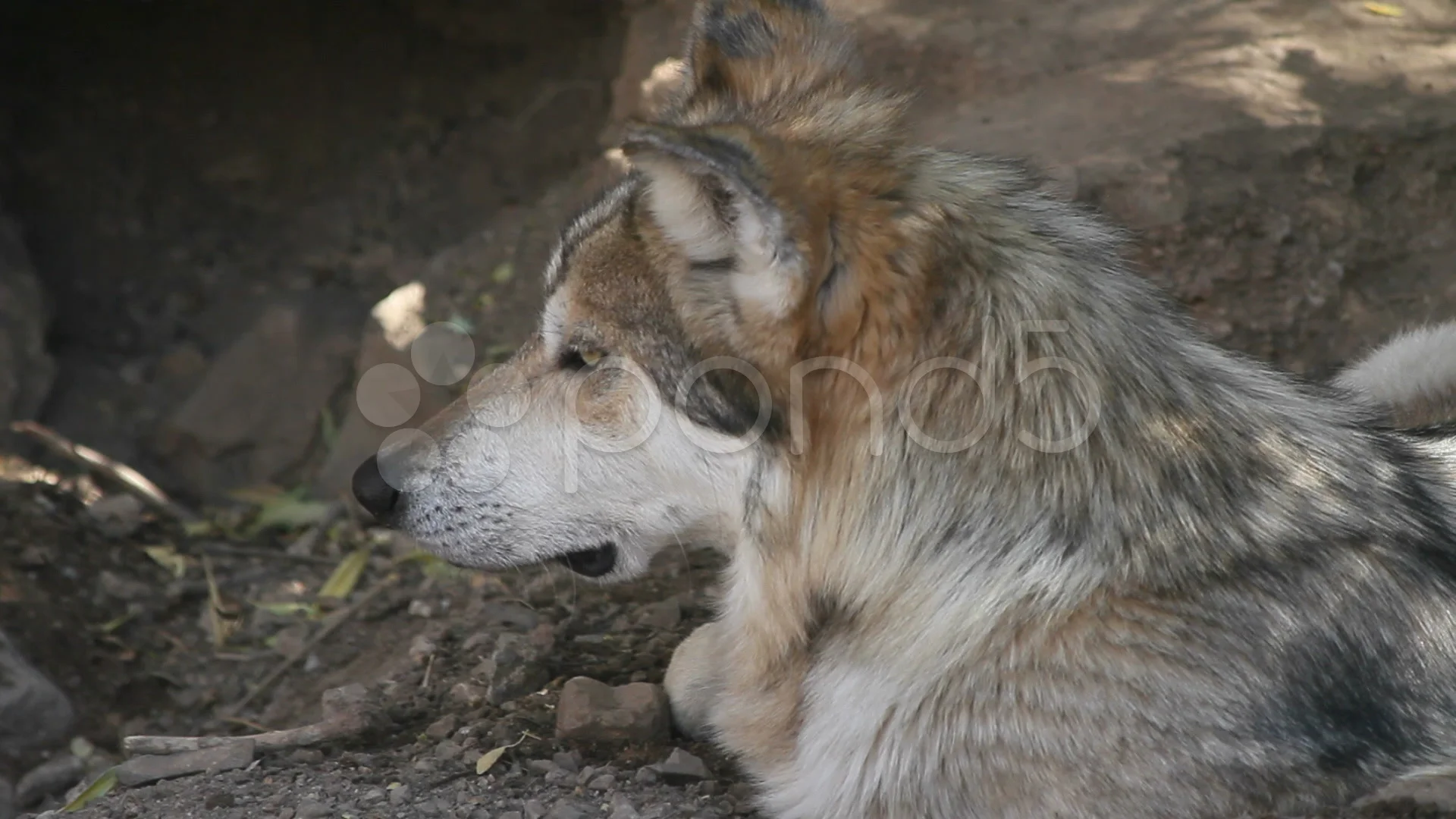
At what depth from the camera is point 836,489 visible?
2842 mm

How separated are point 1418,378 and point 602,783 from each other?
270 centimetres

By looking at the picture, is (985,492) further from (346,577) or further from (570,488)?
(346,577)

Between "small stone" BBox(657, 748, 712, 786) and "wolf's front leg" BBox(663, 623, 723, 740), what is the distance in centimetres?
12

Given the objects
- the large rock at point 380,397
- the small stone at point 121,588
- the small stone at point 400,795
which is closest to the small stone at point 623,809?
the small stone at point 400,795

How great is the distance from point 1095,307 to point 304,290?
221 inches

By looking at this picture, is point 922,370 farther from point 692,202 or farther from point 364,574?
point 364,574

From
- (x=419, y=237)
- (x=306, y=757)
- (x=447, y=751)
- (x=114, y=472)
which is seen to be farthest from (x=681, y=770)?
(x=419, y=237)

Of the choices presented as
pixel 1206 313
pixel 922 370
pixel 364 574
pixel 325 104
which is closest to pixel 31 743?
pixel 364 574

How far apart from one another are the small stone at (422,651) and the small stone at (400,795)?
0.80 metres

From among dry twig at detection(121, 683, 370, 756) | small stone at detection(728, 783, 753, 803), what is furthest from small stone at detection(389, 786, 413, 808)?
small stone at detection(728, 783, 753, 803)

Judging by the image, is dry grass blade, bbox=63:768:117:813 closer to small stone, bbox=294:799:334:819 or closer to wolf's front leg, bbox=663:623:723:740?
small stone, bbox=294:799:334:819

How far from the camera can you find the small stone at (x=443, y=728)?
142 inches

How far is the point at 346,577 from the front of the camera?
17.8 ft

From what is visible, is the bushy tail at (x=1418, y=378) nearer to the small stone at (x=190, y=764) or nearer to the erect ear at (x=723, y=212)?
the erect ear at (x=723, y=212)
